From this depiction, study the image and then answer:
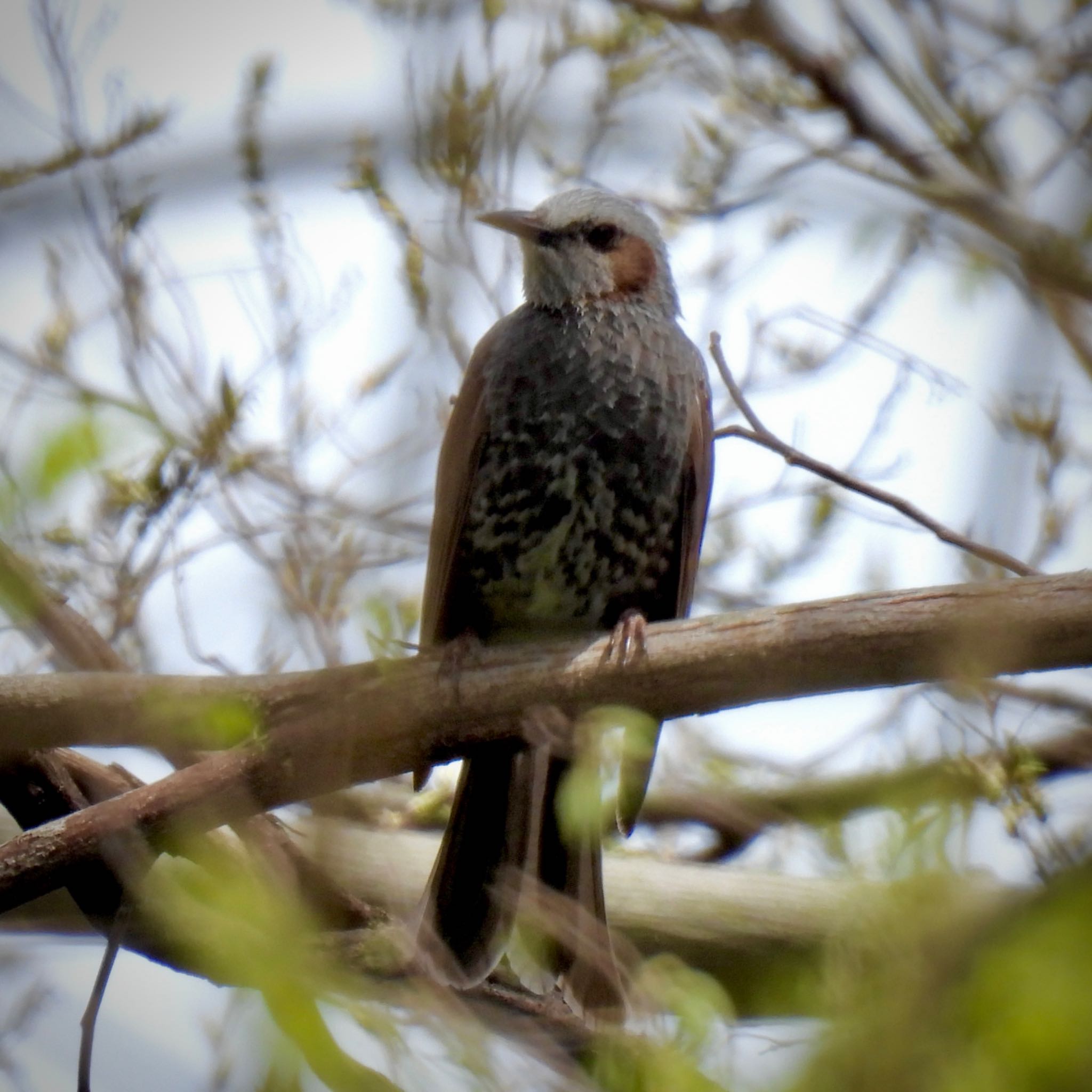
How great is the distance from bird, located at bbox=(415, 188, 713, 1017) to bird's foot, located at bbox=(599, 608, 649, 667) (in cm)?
44

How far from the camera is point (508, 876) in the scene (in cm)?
299

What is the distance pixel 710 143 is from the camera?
3238 millimetres

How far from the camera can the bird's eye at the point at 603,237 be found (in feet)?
12.6

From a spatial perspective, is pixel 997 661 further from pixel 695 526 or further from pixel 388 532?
pixel 388 532

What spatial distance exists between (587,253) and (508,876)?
1.86 metres

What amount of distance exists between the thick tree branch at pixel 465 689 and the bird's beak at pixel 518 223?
60.9 inches

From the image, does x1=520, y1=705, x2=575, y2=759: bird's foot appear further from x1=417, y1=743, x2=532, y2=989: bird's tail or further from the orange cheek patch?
the orange cheek patch

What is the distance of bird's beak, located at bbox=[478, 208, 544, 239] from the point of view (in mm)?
3660

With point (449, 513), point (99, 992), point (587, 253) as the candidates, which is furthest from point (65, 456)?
point (587, 253)

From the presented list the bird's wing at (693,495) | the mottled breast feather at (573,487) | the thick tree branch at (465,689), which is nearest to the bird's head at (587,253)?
the mottled breast feather at (573,487)

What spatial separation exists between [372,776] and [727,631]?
2.50 feet

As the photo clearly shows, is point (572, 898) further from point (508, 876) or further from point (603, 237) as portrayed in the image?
point (603, 237)

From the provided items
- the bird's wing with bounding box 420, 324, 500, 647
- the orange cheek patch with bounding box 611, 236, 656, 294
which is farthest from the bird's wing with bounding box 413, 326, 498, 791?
the orange cheek patch with bounding box 611, 236, 656, 294

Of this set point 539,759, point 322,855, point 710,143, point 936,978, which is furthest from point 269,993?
point 710,143
